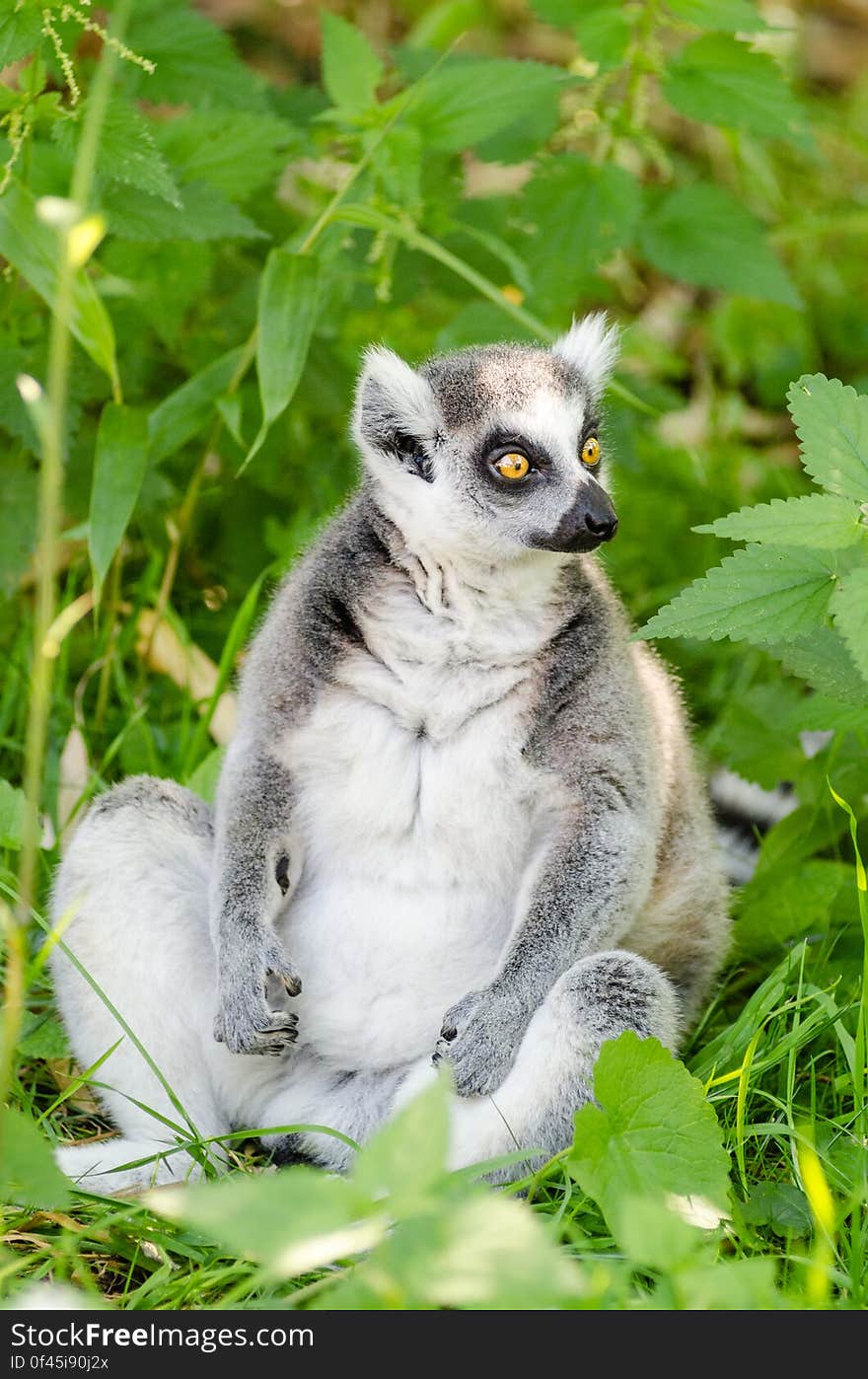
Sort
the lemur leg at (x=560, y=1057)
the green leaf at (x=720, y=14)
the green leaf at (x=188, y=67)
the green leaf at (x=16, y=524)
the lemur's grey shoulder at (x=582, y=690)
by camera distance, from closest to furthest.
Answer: the lemur leg at (x=560, y=1057)
the lemur's grey shoulder at (x=582, y=690)
the green leaf at (x=720, y=14)
the green leaf at (x=16, y=524)
the green leaf at (x=188, y=67)

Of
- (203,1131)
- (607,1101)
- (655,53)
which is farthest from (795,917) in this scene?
(655,53)

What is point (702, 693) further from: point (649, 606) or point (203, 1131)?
point (203, 1131)

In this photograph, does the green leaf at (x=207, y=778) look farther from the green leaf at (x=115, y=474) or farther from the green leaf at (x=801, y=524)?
the green leaf at (x=801, y=524)

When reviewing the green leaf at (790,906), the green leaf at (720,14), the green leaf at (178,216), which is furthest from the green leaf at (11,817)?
the green leaf at (720,14)

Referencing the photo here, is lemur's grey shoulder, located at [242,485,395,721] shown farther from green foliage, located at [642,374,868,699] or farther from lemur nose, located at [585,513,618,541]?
green foliage, located at [642,374,868,699]

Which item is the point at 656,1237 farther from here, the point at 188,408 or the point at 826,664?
the point at 188,408

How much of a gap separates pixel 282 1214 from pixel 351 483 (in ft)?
13.8

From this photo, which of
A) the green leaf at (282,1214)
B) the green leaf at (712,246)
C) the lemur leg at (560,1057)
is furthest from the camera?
the green leaf at (712,246)

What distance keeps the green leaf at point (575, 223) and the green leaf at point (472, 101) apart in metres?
0.45

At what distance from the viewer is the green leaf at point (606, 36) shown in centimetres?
486

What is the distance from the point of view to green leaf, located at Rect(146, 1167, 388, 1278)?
6.79 ft

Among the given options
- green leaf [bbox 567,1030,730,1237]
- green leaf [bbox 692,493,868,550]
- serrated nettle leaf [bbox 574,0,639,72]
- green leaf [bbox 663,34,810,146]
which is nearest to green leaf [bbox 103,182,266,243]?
serrated nettle leaf [bbox 574,0,639,72]

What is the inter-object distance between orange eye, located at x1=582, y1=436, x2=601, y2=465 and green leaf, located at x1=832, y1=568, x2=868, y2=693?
2.96 ft

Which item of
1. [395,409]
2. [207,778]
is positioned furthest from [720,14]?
[207,778]
